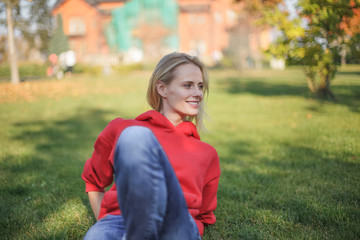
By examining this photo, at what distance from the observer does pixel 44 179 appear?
3773 mm

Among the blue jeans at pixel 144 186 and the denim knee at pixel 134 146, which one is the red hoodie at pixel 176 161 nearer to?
the blue jeans at pixel 144 186

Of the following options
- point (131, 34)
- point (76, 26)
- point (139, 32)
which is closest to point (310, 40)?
point (139, 32)

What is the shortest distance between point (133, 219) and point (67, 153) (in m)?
3.90

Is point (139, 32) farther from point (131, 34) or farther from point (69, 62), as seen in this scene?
point (69, 62)

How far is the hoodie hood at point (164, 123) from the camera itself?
200 centimetres

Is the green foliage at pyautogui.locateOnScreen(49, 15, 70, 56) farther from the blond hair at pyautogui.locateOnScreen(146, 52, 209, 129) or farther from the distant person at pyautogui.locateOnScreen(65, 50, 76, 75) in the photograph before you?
the blond hair at pyautogui.locateOnScreen(146, 52, 209, 129)

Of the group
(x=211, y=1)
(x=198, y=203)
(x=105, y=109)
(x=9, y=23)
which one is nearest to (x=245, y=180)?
(x=198, y=203)

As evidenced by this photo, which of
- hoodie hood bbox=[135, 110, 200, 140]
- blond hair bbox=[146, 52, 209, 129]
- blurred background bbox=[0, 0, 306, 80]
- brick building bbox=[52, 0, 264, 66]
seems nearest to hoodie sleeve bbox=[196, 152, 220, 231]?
hoodie hood bbox=[135, 110, 200, 140]

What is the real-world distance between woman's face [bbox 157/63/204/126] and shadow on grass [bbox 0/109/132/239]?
4.37ft

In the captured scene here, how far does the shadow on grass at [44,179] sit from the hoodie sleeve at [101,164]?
0.67 meters

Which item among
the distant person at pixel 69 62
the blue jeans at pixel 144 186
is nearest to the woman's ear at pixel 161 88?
the blue jeans at pixel 144 186

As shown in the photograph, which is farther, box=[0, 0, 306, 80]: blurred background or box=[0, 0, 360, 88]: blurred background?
box=[0, 0, 306, 80]: blurred background

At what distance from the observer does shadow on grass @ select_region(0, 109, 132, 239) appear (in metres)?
2.59

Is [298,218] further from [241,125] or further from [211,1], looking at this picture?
[211,1]
